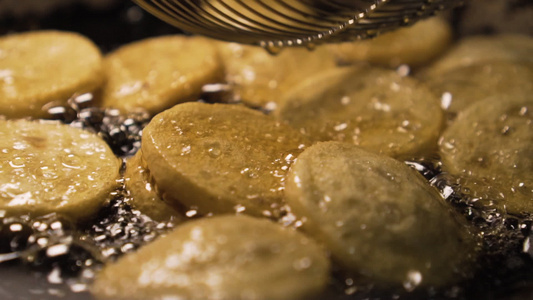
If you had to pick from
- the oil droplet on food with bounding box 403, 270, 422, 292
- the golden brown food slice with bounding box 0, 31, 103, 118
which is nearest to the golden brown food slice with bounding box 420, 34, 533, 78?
the oil droplet on food with bounding box 403, 270, 422, 292

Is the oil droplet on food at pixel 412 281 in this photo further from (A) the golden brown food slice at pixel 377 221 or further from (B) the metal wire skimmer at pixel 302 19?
(B) the metal wire skimmer at pixel 302 19

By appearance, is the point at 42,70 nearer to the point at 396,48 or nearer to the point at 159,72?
the point at 159,72

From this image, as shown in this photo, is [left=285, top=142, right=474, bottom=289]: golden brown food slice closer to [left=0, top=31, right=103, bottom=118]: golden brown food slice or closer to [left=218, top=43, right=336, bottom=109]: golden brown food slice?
[left=218, top=43, right=336, bottom=109]: golden brown food slice

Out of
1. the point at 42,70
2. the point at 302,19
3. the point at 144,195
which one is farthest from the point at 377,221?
the point at 42,70

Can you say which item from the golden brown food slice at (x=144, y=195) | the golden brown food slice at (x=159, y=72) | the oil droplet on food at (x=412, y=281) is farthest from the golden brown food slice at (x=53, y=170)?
the oil droplet on food at (x=412, y=281)

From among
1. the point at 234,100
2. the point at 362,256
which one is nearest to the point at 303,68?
the point at 234,100

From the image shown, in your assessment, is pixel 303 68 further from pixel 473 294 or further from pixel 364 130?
pixel 473 294
